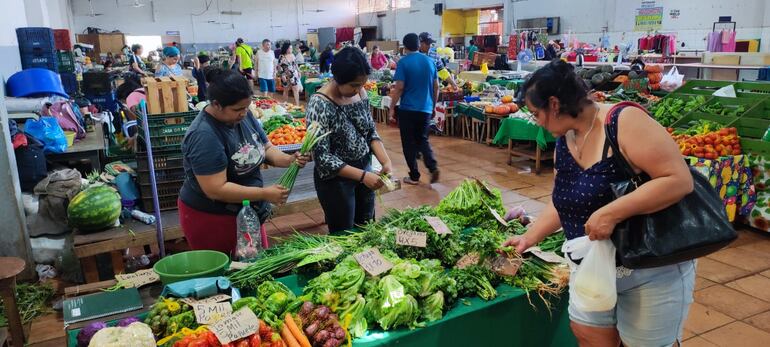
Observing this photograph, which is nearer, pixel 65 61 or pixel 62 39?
pixel 65 61

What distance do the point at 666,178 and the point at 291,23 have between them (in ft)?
93.1

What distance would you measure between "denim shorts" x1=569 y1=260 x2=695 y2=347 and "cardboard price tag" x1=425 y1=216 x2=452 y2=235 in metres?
0.92

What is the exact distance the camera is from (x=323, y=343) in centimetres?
196

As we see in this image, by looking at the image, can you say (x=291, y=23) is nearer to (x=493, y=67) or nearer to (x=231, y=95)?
(x=493, y=67)

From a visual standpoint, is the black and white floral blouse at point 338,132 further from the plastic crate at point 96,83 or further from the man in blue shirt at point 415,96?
the plastic crate at point 96,83

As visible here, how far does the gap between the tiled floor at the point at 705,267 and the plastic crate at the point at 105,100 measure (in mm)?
4876

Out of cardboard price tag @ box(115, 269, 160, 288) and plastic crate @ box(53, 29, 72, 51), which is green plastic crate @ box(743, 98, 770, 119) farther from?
plastic crate @ box(53, 29, 72, 51)

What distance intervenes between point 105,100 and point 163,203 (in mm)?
5722

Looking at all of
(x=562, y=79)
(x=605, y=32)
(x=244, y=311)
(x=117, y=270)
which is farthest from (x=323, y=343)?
(x=605, y=32)

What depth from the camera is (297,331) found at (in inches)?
76.0

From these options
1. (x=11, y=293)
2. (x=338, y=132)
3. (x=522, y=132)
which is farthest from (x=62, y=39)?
(x=338, y=132)

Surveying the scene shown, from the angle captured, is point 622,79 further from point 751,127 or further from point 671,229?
point 671,229

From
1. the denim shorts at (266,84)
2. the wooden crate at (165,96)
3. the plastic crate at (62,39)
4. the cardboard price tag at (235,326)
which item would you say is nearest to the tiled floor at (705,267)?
the cardboard price tag at (235,326)

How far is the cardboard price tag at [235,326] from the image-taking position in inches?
69.8
